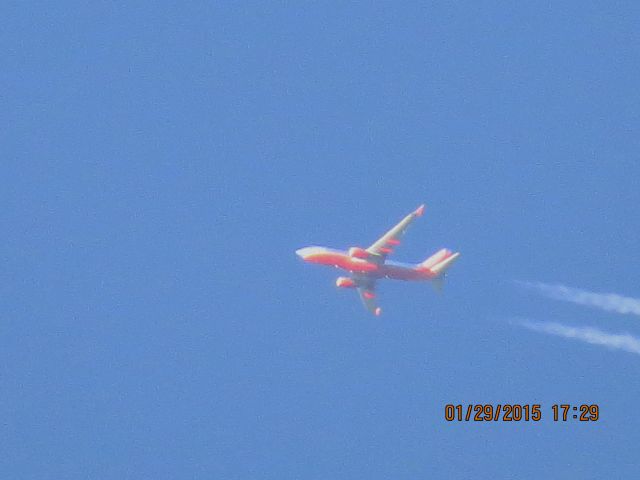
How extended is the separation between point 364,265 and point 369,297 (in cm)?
361

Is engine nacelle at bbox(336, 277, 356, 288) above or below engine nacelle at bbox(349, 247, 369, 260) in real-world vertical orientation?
below

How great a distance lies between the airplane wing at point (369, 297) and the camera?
302 feet

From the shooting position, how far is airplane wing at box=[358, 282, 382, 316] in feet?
302

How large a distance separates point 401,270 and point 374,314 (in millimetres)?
4657

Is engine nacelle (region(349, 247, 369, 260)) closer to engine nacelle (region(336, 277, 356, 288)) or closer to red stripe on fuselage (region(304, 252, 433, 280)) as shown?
red stripe on fuselage (region(304, 252, 433, 280))

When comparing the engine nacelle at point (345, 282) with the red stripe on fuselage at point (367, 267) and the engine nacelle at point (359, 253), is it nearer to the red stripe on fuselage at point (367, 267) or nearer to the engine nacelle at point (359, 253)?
the red stripe on fuselage at point (367, 267)

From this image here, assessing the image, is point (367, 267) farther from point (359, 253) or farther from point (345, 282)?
point (345, 282)

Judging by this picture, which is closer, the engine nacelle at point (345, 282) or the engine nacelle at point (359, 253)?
the engine nacelle at point (359, 253)

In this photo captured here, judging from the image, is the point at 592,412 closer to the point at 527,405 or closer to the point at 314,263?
the point at 527,405

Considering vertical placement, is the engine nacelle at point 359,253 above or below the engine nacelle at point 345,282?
above

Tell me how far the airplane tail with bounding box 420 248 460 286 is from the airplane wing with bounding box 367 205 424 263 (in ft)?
7.93

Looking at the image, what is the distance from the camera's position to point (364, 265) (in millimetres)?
89812

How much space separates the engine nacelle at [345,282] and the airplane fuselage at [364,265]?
672 millimetres

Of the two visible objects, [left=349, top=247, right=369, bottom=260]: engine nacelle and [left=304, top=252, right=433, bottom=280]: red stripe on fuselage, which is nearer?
[left=349, top=247, right=369, bottom=260]: engine nacelle
